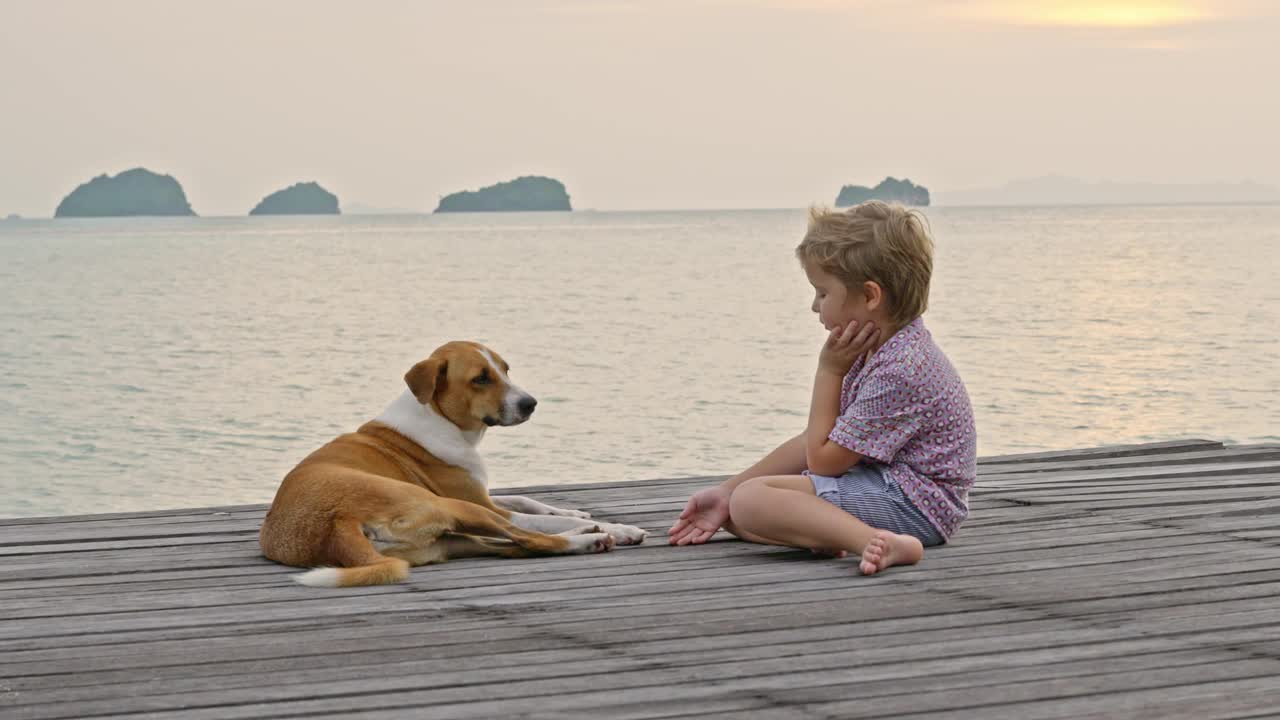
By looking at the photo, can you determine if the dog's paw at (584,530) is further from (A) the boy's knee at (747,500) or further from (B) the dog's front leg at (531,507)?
(A) the boy's knee at (747,500)

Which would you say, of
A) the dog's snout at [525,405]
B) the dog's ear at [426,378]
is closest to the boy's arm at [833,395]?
the dog's snout at [525,405]

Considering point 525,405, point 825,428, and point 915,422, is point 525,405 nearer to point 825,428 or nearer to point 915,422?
point 825,428

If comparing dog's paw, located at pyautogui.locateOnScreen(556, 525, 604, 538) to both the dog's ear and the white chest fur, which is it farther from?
the dog's ear

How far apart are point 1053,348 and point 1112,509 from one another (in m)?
21.7

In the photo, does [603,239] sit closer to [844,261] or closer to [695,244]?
[695,244]

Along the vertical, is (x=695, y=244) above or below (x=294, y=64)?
below

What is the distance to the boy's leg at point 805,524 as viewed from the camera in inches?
183

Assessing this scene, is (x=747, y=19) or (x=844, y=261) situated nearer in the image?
(x=844, y=261)

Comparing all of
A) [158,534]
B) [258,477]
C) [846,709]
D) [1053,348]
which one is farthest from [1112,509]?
[1053,348]

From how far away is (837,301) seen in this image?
4980 millimetres

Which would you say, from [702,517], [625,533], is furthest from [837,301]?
[625,533]

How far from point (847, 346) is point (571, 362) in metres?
19.9

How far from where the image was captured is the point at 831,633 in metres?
3.88

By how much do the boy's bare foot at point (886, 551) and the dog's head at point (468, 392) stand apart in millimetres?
1635
